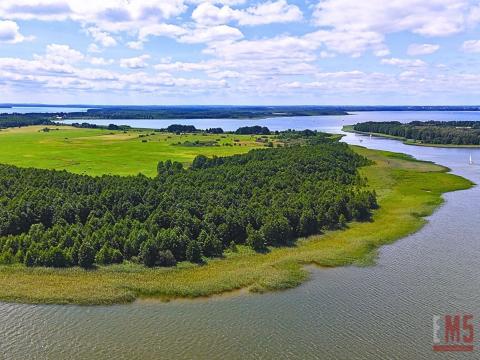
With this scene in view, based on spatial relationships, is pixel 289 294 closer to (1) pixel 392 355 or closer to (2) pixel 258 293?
(2) pixel 258 293

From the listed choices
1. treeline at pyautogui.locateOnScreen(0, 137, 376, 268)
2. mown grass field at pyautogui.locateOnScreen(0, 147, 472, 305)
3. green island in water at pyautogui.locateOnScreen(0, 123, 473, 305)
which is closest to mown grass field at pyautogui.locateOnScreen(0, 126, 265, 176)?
green island in water at pyautogui.locateOnScreen(0, 123, 473, 305)

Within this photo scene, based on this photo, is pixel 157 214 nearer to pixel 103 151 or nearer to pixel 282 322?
pixel 282 322

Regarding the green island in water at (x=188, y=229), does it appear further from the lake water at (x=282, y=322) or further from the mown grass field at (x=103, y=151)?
the mown grass field at (x=103, y=151)

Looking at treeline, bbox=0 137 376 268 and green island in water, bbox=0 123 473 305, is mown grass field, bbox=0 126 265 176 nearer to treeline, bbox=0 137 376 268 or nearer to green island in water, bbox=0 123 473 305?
green island in water, bbox=0 123 473 305

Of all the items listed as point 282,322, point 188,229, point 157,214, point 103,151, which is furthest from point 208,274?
point 103,151

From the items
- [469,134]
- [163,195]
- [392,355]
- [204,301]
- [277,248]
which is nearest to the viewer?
[392,355]

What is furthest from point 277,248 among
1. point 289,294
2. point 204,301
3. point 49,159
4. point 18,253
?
point 49,159
